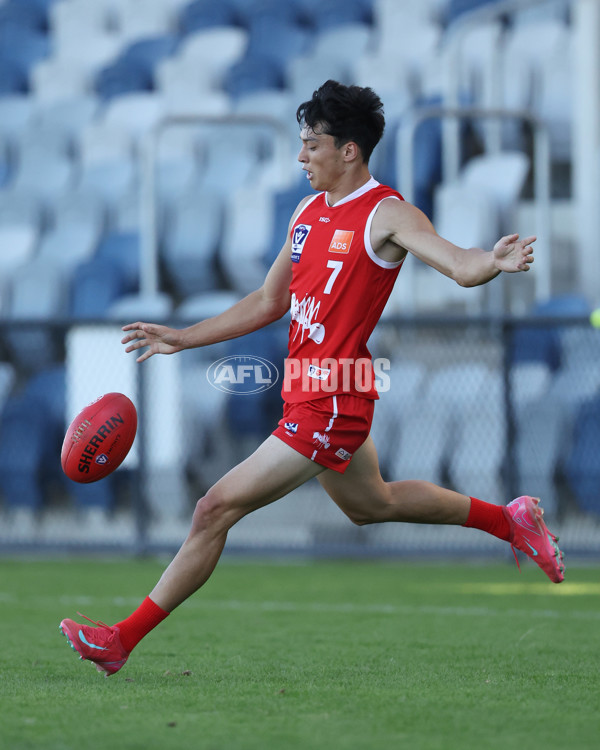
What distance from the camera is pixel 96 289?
11797mm

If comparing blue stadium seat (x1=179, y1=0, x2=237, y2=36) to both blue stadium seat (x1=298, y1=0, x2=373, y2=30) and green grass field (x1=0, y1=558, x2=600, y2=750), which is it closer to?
blue stadium seat (x1=298, y1=0, x2=373, y2=30)

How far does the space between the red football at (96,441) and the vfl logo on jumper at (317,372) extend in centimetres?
81

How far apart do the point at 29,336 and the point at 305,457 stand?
6.19 metres

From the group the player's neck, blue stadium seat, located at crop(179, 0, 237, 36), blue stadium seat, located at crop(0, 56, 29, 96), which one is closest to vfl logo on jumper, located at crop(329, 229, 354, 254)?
the player's neck

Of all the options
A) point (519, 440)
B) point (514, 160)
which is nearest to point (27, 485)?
point (519, 440)

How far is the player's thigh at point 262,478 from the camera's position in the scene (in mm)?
4496

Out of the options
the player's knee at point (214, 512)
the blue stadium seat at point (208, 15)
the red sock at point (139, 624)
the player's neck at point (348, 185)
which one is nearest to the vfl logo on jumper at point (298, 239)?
the player's neck at point (348, 185)

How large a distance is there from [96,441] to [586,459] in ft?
16.5

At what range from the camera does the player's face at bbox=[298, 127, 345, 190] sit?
4.68 meters

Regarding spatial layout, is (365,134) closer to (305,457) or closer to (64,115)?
(305,457)

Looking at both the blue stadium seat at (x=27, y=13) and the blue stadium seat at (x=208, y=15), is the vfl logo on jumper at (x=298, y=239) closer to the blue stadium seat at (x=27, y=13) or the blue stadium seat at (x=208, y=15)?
the blue stadium seat at (x=208, y=15)

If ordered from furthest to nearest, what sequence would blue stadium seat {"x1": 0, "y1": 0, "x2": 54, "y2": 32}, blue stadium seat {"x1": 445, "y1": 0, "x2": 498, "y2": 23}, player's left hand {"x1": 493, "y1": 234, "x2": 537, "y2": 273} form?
blue stadium seat {"x1": 0, "y1": 0, "x2": 54, "y2": 32} → blue stadium seat {"x1": 445, "y1": 0, "x2": 498, "y2": 23} → player's left hand {"x1": 493, "y1": 234, "x2": 537, "y2": 273}

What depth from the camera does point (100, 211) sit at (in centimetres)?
1338

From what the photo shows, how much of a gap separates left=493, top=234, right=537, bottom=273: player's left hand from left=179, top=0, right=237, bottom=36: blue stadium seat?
12678 millimetres
